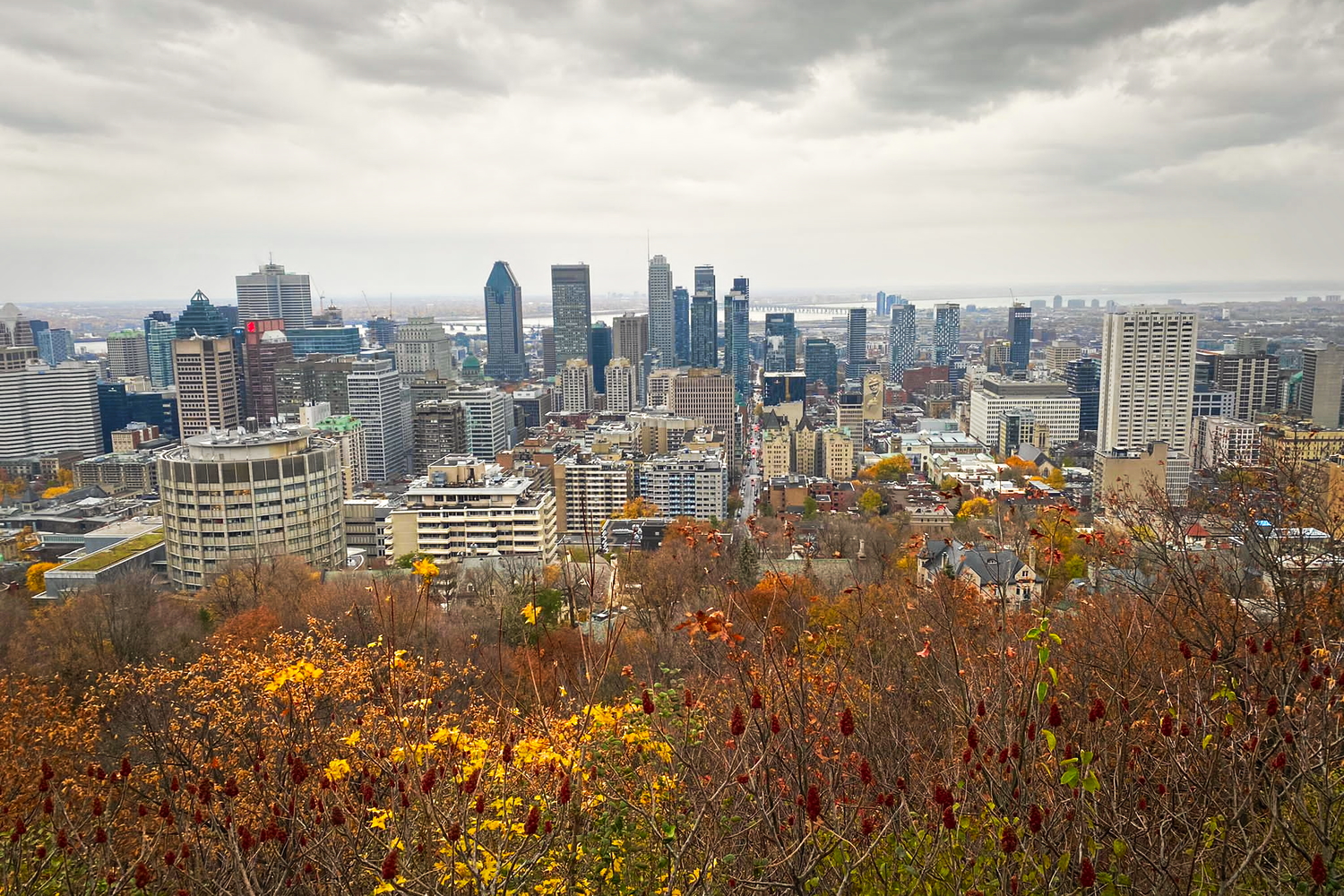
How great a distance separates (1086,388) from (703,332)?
3543cm

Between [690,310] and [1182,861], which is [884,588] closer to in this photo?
[1182,861]

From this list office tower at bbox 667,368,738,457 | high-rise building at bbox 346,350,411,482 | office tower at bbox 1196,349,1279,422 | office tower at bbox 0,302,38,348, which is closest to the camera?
office tower at bbox 1196,349,1279,422

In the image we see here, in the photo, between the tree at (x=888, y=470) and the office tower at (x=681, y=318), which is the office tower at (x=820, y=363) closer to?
the office tower at (x=681, y=318)

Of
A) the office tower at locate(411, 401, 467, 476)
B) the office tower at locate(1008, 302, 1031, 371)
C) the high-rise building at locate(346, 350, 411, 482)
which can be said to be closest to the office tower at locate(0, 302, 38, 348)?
the high-rise building at locate(346, 350, 411, 482)

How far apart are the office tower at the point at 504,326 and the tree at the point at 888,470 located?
47245 mm

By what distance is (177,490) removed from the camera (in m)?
18.0

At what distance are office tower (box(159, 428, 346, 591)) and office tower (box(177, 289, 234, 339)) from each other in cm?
4222

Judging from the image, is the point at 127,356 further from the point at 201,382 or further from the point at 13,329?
the point at 201,382

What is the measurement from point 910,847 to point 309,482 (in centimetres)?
1797

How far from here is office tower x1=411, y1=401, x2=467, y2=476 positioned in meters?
43.3

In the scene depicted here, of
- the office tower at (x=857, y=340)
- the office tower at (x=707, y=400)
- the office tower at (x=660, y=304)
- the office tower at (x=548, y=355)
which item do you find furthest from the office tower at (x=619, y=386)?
the office tower at (x=857, y=340)

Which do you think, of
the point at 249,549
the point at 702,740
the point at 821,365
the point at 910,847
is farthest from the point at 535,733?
the point at 821,365

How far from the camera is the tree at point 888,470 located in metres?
36.1

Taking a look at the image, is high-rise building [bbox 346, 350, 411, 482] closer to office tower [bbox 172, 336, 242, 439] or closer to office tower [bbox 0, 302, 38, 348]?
office tower [bbox 172, 336, 242, 439]
